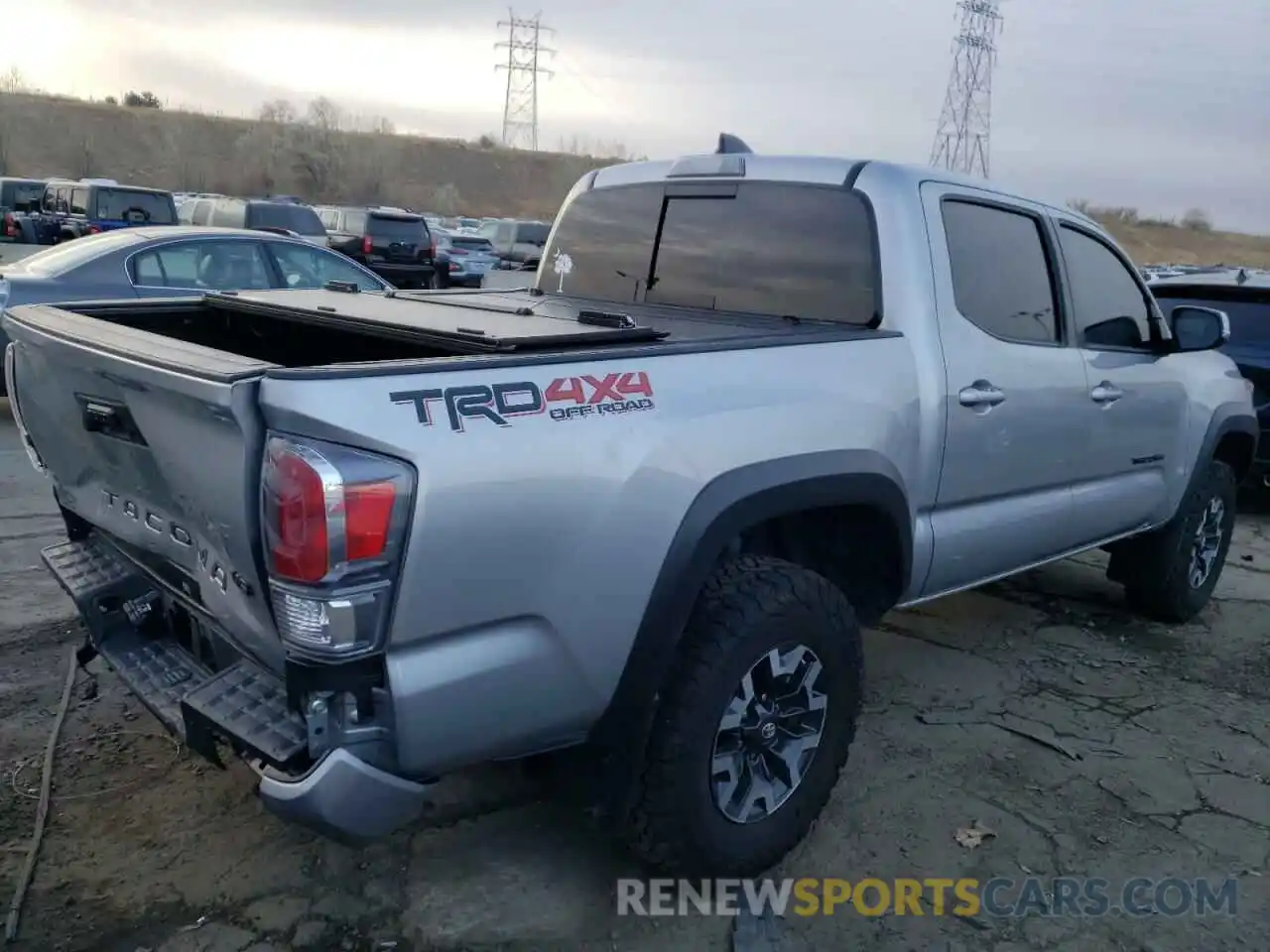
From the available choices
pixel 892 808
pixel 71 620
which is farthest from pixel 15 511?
pixel 892 808

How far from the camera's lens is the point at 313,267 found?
960cm

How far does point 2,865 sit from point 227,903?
67cm

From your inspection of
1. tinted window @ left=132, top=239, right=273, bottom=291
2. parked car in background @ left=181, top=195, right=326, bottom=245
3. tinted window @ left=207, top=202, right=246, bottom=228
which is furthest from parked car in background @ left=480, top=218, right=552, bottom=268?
tinted window @ left=132, top=239, right=273, bottom=291

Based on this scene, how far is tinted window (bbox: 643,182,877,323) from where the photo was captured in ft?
11.6

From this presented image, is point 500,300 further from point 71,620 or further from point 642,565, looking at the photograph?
point 71,620

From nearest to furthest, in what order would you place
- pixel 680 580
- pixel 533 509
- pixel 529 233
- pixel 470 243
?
pixel 533 509
pixel 680 580
pixel 470 243
pixel 529 233

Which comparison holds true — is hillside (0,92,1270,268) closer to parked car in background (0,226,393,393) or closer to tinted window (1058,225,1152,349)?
parked car in background (0,226,393,393)

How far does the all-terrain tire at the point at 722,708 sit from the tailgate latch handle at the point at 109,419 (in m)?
1.47

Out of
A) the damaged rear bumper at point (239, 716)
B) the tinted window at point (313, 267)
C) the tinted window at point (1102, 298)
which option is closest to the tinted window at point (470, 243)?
the tinted window at point (313, 267)

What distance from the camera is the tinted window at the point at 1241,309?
7.95 m

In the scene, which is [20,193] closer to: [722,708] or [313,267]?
[313,267]

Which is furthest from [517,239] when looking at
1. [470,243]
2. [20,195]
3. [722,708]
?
[722,708]

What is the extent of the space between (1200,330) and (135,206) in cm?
1794

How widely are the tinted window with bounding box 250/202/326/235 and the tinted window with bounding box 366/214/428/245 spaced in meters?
0.99
